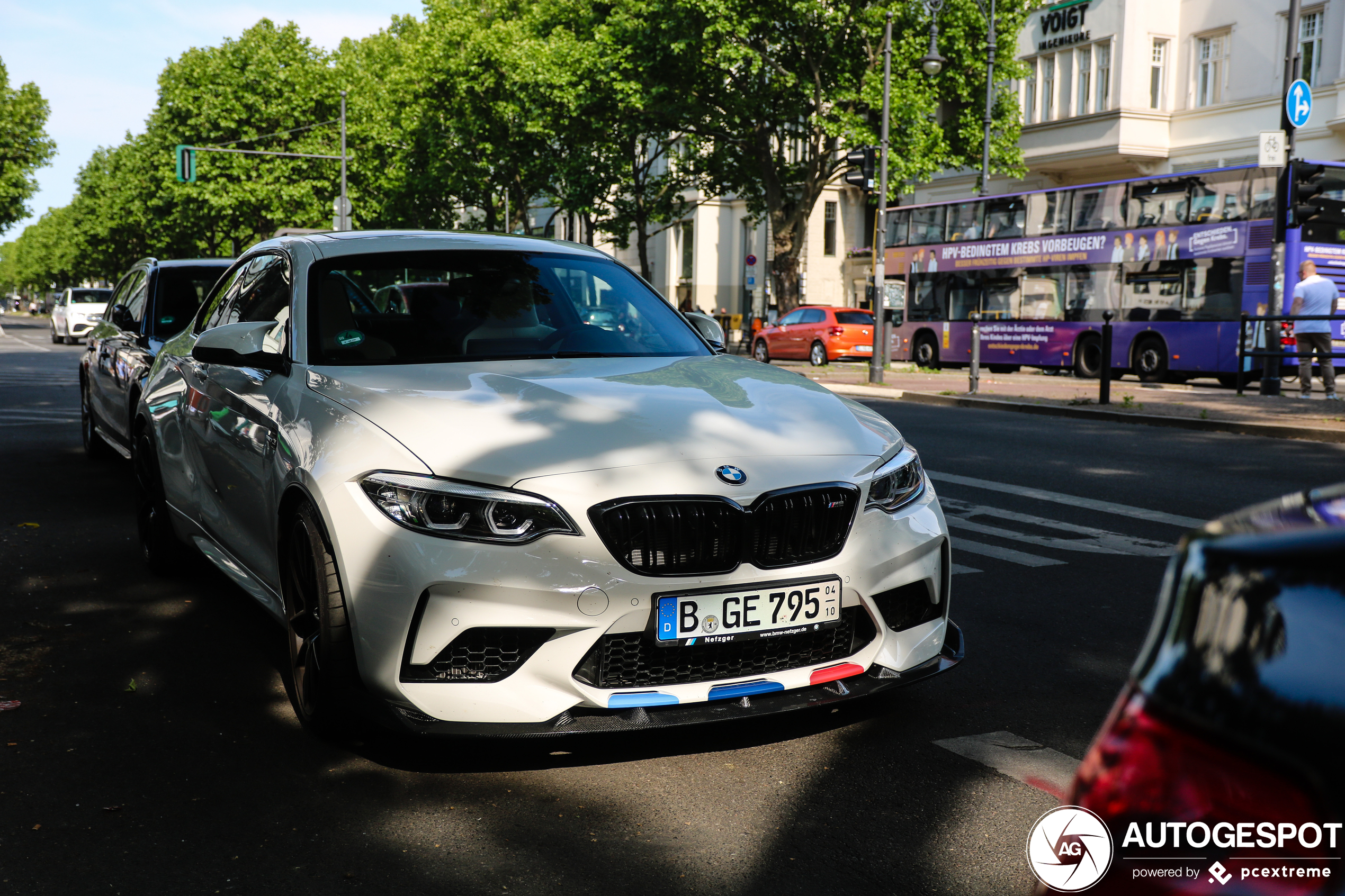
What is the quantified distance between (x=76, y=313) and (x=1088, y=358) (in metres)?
30.9

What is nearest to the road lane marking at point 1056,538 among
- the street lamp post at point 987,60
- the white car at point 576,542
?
the white car at point 576,542

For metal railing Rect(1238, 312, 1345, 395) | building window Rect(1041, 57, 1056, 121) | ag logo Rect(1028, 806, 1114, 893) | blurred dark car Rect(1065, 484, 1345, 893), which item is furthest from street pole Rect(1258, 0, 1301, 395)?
building window Rect(1041, 57, 1056, 121)

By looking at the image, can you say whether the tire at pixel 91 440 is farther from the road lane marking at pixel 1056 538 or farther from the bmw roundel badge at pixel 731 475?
the bmw roundel badge at pixel 731 475

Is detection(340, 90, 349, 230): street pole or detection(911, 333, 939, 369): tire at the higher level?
detection(340, 90, 349, 230): street pole

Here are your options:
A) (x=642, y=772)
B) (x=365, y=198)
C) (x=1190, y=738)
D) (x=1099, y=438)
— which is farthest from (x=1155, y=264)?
(x=365, y=198)

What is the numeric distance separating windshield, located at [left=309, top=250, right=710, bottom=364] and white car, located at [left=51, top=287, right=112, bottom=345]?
122 ft

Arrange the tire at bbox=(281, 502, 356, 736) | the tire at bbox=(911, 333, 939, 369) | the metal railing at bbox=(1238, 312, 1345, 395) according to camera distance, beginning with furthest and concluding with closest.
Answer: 1. the tire at bbox=(911, 333, 939, 369)
2. the metal railing at bbox=(1238, 312, 1345, 395)
3. the tire at bbox=(281, 502, 356, 736)

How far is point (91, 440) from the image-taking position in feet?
33.6

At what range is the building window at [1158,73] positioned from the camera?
115 feet

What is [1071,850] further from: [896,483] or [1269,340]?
[1269,340]

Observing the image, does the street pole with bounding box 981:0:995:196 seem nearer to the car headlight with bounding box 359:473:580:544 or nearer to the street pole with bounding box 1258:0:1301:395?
the street pole with bounding box 1258:0:1301:395

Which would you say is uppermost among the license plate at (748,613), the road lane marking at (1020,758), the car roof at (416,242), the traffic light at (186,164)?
the traffic light at (186,164)

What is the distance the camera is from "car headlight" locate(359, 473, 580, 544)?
10.5 ft

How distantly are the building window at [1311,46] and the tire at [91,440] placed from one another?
29248mm
